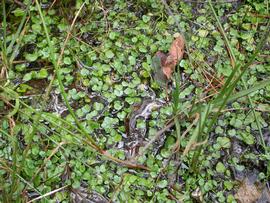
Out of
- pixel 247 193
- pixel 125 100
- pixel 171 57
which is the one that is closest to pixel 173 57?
pixel 171 57

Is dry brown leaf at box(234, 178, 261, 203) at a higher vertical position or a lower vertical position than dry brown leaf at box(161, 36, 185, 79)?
lower

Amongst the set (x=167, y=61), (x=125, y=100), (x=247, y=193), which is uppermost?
(x=167, y=61)

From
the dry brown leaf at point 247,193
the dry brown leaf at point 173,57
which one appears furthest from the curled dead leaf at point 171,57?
the dry brown leaf at point 247,193

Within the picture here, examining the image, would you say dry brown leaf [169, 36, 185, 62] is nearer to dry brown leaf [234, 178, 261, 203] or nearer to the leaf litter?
the leaf litter

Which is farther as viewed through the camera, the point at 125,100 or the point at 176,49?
the point at 176,49

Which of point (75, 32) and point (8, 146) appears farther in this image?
point (75, 32)

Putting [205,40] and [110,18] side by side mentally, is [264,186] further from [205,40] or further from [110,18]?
[110,18]

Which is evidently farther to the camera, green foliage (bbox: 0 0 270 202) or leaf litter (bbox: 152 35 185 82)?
leaf litter (bbox: 152 35 185 82)

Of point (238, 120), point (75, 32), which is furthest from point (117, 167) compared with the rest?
point (75, 32)

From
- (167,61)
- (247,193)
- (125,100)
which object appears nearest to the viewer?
(247,193)

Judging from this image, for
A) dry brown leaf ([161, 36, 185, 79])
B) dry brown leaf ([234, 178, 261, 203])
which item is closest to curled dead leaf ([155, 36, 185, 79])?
dry brown leaf ([161, 36, 185, 79])

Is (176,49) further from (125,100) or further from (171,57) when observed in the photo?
(125,100)
